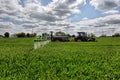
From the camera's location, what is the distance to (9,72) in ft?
21.4

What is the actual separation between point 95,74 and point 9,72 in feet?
8.72

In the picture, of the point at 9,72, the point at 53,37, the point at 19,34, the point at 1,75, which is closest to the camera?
the point at 1,75

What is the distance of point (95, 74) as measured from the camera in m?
6.27

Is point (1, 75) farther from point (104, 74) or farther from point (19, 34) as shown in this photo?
point (19, 34)

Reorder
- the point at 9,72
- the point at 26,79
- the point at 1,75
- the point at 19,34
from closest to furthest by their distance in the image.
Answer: the point at 26,79 → the point at 1,75 → the point at 9,72 → the point at 19,34

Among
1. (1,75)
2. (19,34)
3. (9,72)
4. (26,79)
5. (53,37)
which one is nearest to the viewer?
(26,79)

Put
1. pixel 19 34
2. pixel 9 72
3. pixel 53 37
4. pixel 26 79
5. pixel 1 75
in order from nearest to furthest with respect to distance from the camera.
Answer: pixel 26 79
pixel 1 75
pixel 9 72
pixel 53 37
pixel 19 34

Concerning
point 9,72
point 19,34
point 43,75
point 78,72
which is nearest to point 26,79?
point 43,75

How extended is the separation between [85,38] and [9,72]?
1654 inches

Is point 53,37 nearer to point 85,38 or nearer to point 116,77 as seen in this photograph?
point 85,38

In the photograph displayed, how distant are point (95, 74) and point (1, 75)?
9.13 feet

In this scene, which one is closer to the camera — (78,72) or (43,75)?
(43,75)

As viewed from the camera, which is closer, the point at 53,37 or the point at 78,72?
the point at 78,72

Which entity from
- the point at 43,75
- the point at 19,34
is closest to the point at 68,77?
the point at 43,75
